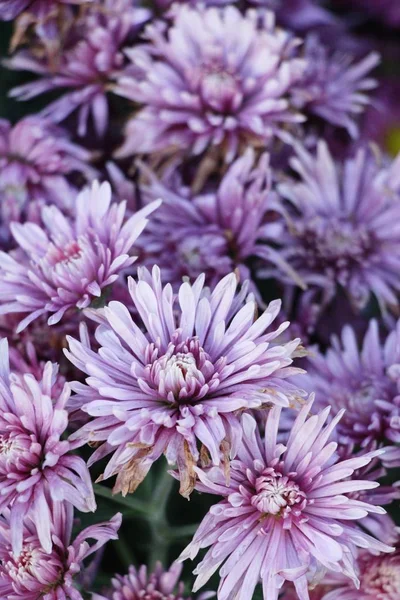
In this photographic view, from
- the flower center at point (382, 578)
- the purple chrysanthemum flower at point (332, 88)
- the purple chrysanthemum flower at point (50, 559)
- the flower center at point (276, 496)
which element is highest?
the purple chrysanthemum flower at point (332, 88)

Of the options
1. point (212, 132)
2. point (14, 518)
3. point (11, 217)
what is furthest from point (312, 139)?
point (14, 518)

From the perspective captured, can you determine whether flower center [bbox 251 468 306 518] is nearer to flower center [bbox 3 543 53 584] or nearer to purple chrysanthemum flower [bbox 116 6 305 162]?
flower center [bbox 3 543 53 584]

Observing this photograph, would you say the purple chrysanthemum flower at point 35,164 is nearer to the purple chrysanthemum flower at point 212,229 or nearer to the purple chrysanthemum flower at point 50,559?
the purple chrysanthemum flower at point 212,229

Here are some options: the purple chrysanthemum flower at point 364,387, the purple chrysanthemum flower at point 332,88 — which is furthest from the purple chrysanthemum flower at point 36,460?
the purple chrysanthemum flower at point 332,88

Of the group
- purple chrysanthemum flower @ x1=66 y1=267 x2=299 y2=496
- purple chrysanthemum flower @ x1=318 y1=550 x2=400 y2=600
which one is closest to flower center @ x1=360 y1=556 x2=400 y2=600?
purple chrysanthemum flower @ x1=318 y1=550 x2=400 y2=600

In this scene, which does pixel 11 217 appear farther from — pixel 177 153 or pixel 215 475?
pixel 215 475

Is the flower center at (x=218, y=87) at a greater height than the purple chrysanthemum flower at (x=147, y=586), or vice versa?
the flower center at (x=218, y=87)
